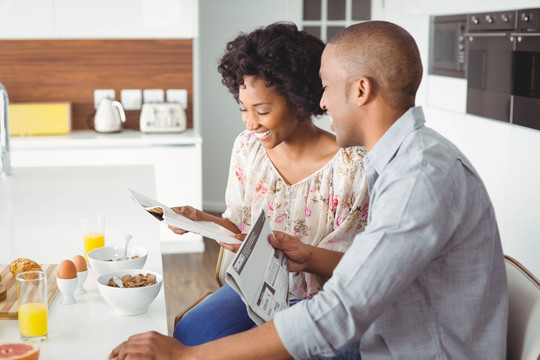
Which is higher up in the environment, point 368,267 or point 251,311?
point 368,267

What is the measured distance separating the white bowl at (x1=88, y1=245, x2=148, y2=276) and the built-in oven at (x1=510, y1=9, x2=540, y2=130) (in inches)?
79.3

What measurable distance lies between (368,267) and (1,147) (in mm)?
2284

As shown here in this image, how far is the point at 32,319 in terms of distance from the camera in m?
1.32

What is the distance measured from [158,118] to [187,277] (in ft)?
3.57

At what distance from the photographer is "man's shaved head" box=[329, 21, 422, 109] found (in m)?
1.41

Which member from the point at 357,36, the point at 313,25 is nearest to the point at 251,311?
the point at 357,36

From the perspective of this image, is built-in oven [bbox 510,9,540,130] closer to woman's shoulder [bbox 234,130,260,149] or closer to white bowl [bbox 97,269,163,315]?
woman's shoulder [bbox 234,130,260,149]

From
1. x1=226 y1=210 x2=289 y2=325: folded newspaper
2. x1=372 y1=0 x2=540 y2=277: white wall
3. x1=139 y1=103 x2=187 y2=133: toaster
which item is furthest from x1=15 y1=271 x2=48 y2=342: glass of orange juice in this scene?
x1=139 y1=103 x2=187 y2=133: toaster

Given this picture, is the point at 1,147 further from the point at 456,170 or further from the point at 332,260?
the point at 456,170

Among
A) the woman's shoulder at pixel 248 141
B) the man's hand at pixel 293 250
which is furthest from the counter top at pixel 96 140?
the man's hand at pixel 293 250

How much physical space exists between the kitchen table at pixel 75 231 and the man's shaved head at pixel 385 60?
67 centimetres

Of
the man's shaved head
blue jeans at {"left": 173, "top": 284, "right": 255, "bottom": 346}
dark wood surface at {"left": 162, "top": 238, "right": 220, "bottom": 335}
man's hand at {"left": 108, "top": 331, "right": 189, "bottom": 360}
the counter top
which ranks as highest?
the man's shaved head

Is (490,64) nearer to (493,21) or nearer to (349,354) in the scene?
(493,21)

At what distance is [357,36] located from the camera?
1.44 m
